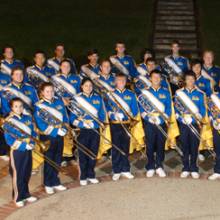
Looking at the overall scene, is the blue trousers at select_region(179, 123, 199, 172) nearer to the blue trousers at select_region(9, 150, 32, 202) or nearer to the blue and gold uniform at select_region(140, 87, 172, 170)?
the blue and gold uniform at select_region(140, 87, 172, 170)

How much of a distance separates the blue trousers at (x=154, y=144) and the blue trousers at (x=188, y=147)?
32 centimetres

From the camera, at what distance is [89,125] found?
8594mm

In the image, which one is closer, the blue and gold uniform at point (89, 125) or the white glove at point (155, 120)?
the blue and gold uniform at point (89, 125)

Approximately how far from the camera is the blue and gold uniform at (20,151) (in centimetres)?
779

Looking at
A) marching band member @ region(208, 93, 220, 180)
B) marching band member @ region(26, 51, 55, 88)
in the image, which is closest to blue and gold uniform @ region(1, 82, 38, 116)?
marching band member @ region(26, 51, 55, 88)

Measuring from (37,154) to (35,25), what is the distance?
1028 centimetres

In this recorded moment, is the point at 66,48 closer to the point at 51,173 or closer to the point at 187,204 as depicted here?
the point at 51,173

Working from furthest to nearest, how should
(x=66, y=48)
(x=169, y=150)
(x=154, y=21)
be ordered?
(x=154, y=21)
(x=66, y=48)
(x=169, y=150)

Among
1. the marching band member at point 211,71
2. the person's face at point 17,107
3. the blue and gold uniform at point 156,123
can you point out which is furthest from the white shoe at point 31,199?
the marching band member at point 211,71

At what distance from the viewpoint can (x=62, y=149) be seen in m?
8.58

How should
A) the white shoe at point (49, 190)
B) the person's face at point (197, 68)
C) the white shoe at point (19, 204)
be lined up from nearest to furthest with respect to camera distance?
the white shoe at point (19, 204), the white shoe at point (49, 190), the person's face at point (197, 68)

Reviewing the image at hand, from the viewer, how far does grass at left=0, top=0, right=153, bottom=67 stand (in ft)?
53.9

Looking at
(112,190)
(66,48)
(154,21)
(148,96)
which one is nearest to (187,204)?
(112,190)

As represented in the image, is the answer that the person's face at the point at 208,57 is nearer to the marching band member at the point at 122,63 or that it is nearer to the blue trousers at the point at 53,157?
the marching band member at the point at 122,63
